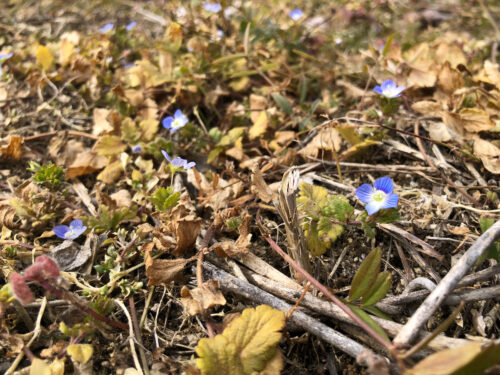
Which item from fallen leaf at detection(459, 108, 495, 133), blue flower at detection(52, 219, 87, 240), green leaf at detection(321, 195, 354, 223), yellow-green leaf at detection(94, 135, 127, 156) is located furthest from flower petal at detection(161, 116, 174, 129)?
fallen leaf at detection(459, 108, 495, 133)

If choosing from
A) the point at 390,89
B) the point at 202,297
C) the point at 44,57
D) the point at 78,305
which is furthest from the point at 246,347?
the point at 44,57

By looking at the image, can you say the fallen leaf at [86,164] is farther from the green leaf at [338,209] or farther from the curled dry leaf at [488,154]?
the curled dry leaf at [488,154]

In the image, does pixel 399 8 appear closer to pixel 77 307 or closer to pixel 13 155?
pixel 13 155

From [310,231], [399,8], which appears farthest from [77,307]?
[399,8]

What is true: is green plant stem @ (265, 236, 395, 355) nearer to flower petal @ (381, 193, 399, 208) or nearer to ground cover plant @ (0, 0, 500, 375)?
ground cover plant @ (0, 0, 500, 375)

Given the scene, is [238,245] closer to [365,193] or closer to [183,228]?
[183,228]
